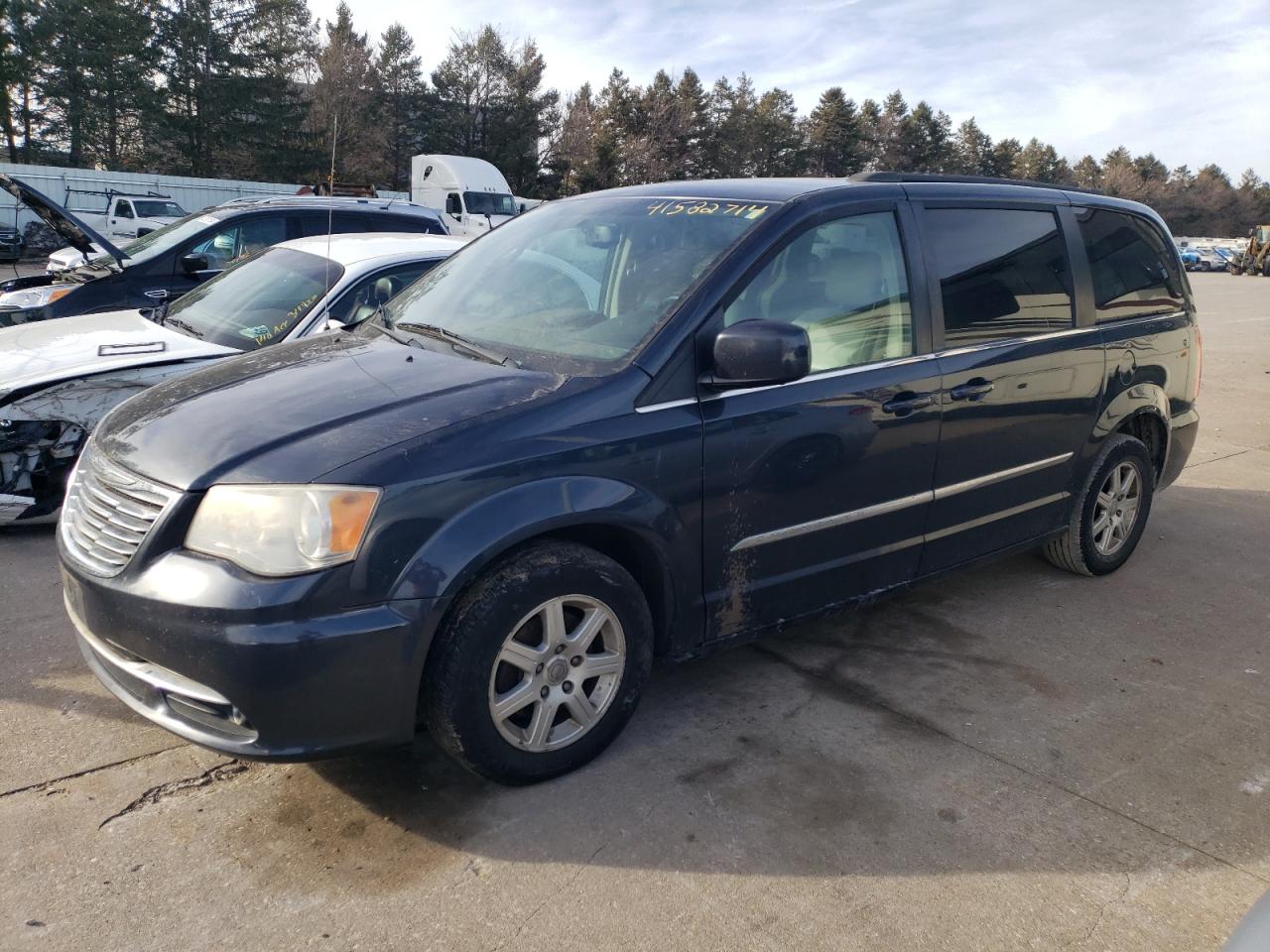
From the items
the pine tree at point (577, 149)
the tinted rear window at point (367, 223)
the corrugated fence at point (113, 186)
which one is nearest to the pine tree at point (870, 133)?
the pine tree at point (577, 149)

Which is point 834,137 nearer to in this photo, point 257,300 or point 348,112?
point 348,112

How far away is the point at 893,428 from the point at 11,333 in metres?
4.83

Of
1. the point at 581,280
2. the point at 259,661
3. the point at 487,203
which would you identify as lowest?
the point at 259,661

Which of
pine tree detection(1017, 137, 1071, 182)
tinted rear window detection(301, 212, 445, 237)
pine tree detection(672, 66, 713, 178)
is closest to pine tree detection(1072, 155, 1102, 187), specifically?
pine tree detection(1017, 137, 1071, 182)

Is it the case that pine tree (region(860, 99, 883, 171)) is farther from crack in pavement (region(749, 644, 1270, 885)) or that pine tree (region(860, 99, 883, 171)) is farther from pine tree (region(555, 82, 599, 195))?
crack in pavement (region(749, 644, 1270, 885))

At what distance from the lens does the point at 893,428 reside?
3523mm

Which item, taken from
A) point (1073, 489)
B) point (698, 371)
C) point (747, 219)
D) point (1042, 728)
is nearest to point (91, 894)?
point (698, 371)

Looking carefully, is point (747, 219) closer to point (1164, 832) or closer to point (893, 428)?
point (893, 428)

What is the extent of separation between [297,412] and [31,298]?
5.39 meters

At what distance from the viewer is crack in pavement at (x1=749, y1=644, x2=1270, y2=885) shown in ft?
9.07

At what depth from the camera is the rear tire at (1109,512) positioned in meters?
4.65

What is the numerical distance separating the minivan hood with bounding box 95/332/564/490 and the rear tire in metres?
2.96

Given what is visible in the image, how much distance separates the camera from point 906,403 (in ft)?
11.7

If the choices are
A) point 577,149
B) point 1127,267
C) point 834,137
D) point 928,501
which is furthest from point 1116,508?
point 834,137
